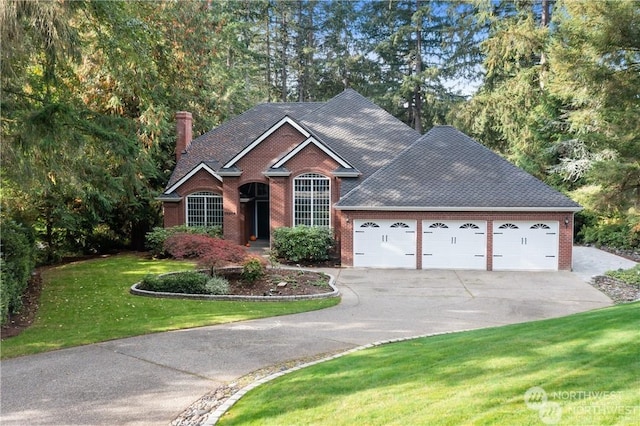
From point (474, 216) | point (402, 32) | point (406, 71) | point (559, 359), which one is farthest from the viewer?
point (406, 71)

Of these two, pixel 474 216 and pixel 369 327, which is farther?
pixel 474 216

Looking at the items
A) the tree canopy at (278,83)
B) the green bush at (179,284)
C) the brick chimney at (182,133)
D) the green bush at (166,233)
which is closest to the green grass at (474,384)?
the green bush at (179,284)

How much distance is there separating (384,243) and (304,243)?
3.27 meters

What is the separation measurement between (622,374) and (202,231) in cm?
1892

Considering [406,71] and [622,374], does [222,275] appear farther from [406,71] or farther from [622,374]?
[406,71]

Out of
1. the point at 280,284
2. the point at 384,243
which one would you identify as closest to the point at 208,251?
the point at 280,284

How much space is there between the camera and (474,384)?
5.11 m

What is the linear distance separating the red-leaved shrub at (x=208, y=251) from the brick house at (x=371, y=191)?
5.65 m

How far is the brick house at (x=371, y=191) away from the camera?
59.6ft

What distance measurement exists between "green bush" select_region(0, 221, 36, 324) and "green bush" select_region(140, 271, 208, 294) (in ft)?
10.3

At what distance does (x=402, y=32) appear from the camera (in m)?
39.4

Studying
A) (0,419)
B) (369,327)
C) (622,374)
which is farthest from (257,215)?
(622,374)

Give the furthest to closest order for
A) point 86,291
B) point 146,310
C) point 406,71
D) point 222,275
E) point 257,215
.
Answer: point 406,71 < point 257,215 < point 222,275 < point 86,291 < point 146,310

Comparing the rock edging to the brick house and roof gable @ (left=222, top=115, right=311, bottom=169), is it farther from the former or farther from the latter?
roof gable @ (left=222, top=115, right=311, bottom=169)
